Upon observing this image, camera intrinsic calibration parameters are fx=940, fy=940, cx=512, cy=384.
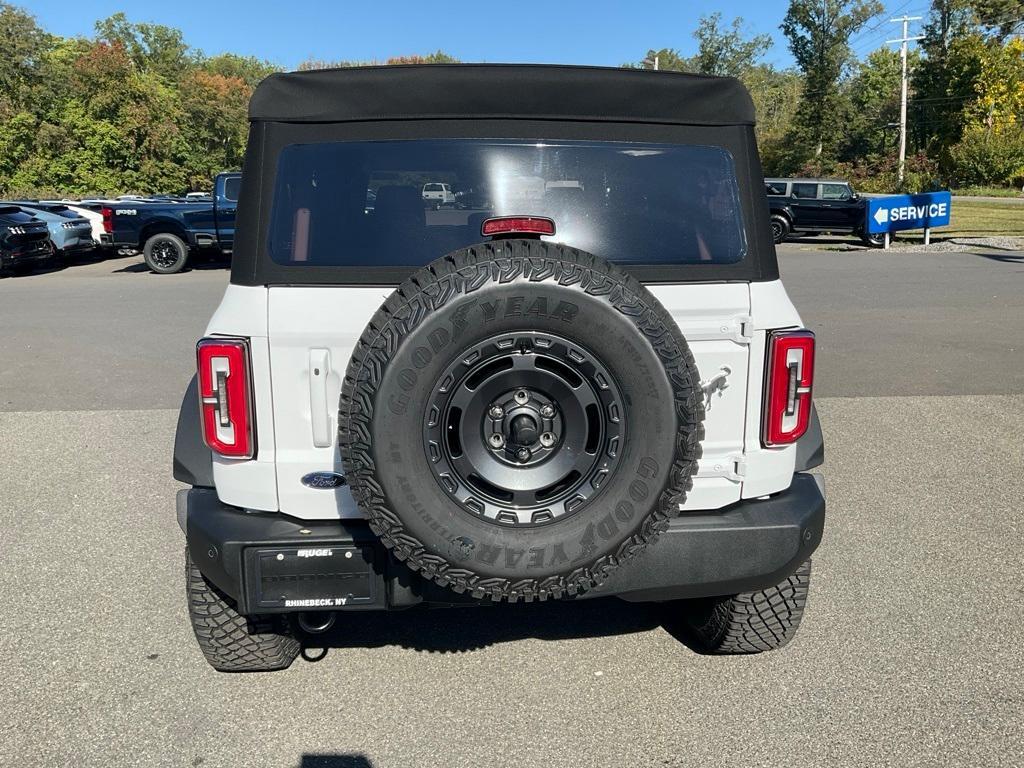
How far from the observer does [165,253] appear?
17.7 m

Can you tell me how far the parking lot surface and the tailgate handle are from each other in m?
1.00

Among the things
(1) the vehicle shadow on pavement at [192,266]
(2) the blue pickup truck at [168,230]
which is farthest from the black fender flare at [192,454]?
(1) the vehicle shadow on pavement at [192,266]

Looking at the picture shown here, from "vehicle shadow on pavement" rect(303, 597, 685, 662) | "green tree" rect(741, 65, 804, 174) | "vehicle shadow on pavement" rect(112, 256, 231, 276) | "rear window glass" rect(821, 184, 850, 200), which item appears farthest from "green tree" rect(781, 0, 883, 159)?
"vehicle shadow on pavement" rect(303, 597, 685, 662)

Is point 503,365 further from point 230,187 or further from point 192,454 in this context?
point 230,187

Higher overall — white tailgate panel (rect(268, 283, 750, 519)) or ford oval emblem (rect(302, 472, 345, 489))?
white tailgate panel (rect(268, 283, 750, 519))

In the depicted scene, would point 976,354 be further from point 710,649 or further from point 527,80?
point 527,80

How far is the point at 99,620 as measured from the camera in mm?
3873

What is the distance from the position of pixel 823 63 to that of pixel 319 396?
218 feet

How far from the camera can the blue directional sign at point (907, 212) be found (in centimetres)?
2131

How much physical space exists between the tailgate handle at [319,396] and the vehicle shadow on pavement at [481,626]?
3.50ft

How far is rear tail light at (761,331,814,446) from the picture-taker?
2.94 m

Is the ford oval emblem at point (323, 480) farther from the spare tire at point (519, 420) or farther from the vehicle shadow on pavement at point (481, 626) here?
the vehicle shadow on pavement at point (481, 626)

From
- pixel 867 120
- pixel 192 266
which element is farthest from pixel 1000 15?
pixel 192 266

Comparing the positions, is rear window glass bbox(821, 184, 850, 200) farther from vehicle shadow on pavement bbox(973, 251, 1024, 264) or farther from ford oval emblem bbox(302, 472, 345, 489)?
ford oval emblem bbox(302, 472, 345, 489)
